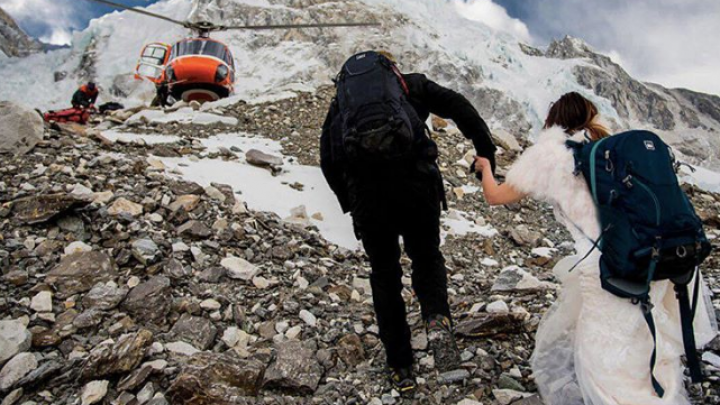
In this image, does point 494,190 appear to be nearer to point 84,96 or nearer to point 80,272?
point 80,272

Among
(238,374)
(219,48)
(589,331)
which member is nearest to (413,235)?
(589,331)

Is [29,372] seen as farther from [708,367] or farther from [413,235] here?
[708,367]

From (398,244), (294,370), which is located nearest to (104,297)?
(294,370)

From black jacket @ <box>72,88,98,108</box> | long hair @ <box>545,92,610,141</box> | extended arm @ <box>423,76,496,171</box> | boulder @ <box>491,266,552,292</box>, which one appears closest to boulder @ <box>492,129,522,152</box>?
boulder @ <box>491,266,552,292</box>

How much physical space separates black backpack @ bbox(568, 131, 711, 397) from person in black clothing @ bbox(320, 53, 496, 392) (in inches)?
30.7

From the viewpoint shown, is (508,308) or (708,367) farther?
(508,308)

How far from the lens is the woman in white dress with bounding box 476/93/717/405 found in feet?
5.68

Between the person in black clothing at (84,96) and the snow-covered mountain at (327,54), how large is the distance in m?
56.3

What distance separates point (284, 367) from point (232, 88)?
41.5 feet

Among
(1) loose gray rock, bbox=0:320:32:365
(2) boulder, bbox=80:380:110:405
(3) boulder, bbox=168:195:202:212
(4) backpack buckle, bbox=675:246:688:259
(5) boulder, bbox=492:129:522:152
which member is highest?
(5) boulder, bbox=492:129:522:152

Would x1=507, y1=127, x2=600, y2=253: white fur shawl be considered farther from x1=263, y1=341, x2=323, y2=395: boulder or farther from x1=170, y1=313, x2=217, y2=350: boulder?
x1=170, y1=313, x2=217, y2=350: boulder

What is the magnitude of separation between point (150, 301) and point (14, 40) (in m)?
119

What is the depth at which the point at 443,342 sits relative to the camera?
2.60 meters

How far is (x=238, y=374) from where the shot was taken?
249cm
